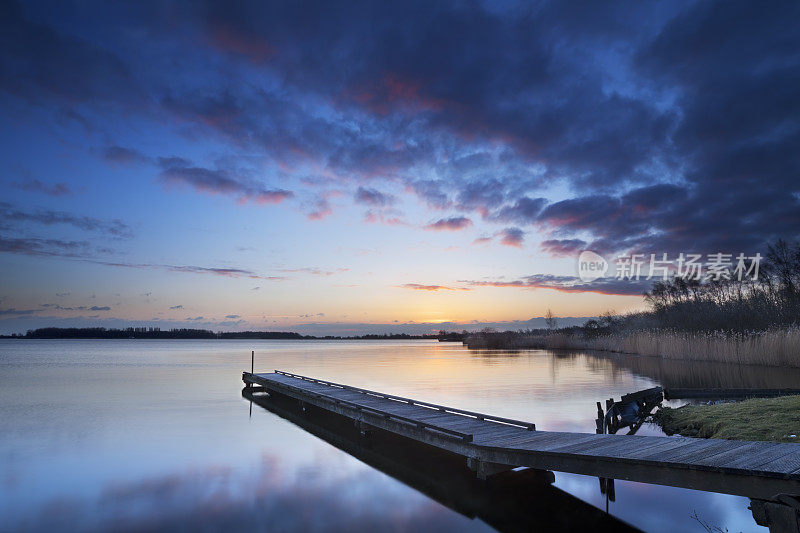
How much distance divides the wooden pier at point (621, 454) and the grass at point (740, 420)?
355 centimetres

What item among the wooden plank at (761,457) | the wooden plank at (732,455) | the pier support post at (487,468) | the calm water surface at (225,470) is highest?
the wooden plank at (761,457)

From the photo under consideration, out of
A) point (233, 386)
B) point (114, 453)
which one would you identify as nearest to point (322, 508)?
point (114, 453)

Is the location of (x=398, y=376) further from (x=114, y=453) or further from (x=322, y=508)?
(x=322, y=508)

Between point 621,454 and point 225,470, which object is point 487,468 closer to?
point 621,454

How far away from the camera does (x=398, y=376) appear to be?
31375 mm

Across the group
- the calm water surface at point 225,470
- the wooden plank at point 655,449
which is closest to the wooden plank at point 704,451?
the wooden plank at point 655,449

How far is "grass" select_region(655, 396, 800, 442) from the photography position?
30.3 ft

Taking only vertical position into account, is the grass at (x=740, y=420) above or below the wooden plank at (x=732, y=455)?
below

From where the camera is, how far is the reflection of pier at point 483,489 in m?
7.15

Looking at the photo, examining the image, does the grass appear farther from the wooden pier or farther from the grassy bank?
the grassy bank

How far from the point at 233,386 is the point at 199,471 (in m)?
16.3

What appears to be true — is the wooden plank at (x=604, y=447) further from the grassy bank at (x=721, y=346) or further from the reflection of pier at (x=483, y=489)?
the grassy bank at (x=721, y=346)

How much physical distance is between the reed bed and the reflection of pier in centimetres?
1901

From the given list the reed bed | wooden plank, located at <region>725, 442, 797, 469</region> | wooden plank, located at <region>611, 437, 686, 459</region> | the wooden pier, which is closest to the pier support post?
the wooden pier
